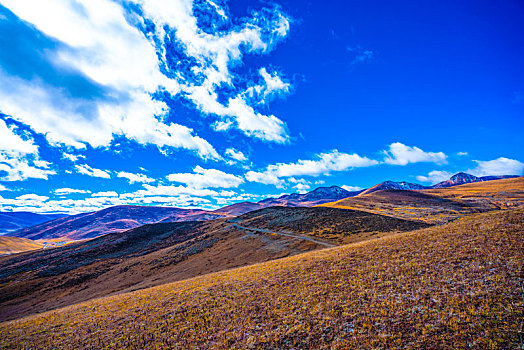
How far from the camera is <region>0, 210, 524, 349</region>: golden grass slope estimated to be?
11.0 meters

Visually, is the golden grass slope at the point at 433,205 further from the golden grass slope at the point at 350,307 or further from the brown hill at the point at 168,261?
the golden grass slope at the point at 350,307

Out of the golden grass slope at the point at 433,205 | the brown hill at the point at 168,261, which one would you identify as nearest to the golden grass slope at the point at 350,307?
the brown hill at the point at 168,261

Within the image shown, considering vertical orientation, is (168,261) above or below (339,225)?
below

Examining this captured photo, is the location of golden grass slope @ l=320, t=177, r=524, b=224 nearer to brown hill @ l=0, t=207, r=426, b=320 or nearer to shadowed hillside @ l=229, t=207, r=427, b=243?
shadowed hillside @ l=229, t=207, r=427, b=243

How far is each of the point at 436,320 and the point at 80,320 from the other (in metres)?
31.5

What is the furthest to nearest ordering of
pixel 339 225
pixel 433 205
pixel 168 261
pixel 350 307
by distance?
pixel 433 205, pixel 339 225, pixel 168 261, pixel 350 307

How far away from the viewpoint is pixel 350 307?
14289 millimetres

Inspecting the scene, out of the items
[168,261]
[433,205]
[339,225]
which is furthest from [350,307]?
[433,205]

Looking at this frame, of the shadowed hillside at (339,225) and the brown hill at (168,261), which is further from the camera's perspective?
the shadowed hillside at (339,225)

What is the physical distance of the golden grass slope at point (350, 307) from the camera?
11000 mm

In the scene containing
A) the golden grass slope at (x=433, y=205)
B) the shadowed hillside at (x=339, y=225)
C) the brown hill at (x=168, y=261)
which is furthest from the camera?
the golden grass slope at (x=433, y=205)

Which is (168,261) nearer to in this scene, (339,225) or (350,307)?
(339,225)

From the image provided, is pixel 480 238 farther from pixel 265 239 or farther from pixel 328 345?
pixel 265 239

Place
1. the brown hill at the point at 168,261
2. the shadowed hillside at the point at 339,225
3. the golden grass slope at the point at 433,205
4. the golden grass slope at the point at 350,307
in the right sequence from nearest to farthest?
1. the golden grass slope at the point at 350,307
2. the brown hill at the point at 168,261
3. the shadowed hillside at the point at 339,225
4. the golden grass slope at the point at 433,205
